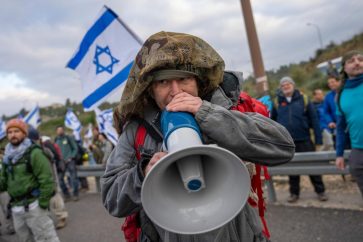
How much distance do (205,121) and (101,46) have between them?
14.0 feet

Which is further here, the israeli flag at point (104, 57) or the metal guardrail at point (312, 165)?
the metal guardrail at point (312, 165)

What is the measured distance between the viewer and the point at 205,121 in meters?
1.41

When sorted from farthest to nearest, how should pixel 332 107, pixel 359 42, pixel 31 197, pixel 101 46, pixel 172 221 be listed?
pixel 359 42
pixel 332 107
pixel 101 46
pixel 31 197
pixel 172 221

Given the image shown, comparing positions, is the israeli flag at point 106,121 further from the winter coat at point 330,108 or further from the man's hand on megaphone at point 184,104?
the man's hand on megaphone at point 184,104

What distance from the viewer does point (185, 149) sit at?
120cm

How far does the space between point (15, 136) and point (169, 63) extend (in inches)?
144

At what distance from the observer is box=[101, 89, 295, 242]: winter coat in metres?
1.43

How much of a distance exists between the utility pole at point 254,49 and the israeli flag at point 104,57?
3.49 m

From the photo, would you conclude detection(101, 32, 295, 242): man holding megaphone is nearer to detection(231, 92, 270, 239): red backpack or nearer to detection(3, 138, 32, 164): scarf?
detection(231, 92, 270, 239): red backpack

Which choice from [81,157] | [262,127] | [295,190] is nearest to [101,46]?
[295,190]

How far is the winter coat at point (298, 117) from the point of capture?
5.73 metres

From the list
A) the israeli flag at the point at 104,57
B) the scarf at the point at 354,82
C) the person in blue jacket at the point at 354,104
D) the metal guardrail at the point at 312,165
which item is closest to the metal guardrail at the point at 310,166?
the metal guardrail at the point at 312,165

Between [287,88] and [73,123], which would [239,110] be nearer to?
[287,88]

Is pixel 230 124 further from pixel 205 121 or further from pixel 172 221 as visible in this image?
pixel 172 221
